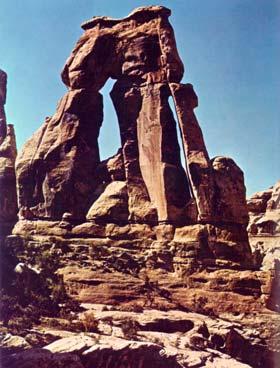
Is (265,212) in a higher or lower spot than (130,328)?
higher

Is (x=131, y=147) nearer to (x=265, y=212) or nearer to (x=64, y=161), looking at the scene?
(x=64, y=161)

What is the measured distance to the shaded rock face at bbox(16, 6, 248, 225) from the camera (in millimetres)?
30750

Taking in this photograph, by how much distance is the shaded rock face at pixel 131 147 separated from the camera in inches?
1211

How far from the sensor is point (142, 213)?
1249 inches

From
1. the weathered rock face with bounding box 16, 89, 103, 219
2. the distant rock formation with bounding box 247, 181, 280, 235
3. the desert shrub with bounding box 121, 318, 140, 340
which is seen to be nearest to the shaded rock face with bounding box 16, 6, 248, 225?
the weathered rock face with bounding box 16, 89, 103, 219

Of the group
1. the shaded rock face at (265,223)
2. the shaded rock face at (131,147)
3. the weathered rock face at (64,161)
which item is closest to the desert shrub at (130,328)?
the shaded rock face at (131,147)

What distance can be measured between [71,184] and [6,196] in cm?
515

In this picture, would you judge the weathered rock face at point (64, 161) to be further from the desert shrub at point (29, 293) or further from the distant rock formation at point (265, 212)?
the distant rock formation at point (265, 212)

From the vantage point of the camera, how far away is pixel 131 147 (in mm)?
33594

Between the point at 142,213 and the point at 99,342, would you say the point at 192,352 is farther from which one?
the point at 142,213

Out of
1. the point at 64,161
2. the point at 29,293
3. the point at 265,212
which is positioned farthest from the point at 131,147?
the point at 265,212

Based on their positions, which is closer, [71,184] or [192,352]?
[192,352]

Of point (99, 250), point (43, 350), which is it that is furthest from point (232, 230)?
point (43, 350)

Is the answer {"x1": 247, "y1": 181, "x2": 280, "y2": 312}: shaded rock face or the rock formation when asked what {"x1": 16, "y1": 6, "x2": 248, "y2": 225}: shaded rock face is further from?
{"x1": 247, "y1": 181, "x2": 280, "y2": 312}: shaded rock face
